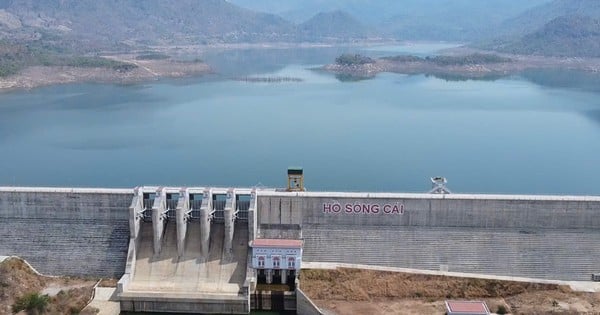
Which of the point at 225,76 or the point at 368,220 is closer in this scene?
the point at 368,220

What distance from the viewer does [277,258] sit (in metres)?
25.1

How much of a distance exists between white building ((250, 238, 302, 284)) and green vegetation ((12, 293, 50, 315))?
852 centimetres

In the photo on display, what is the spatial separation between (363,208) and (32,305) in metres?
14.3

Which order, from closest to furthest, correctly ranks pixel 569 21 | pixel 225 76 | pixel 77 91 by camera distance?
pixel 77 91
pixel 225 76
pixel 569 21

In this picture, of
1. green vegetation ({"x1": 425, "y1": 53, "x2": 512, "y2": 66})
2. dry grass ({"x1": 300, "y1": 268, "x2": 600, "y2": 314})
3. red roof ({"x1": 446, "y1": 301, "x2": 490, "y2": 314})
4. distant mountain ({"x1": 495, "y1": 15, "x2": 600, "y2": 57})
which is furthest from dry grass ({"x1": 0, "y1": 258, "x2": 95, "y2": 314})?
distant mountain ({"x1": 495, "y1": 15, "x2": 600, "y2": 57})

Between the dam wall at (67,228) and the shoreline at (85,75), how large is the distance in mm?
76477

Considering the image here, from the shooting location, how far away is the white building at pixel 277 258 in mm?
24969

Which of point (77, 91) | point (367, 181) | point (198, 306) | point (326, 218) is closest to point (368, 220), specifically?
point (326, 218)

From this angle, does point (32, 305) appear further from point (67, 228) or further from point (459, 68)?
point (459, 68)

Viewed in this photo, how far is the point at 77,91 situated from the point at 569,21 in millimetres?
150393

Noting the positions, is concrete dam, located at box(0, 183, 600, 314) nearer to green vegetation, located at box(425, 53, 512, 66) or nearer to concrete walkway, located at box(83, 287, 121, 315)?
concrete walkway, located at box(83, 287, 121, 315)

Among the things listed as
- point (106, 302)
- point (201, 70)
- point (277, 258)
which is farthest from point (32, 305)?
point (201, 70)

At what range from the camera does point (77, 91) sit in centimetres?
9831

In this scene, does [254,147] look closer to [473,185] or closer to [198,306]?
[473,185]
